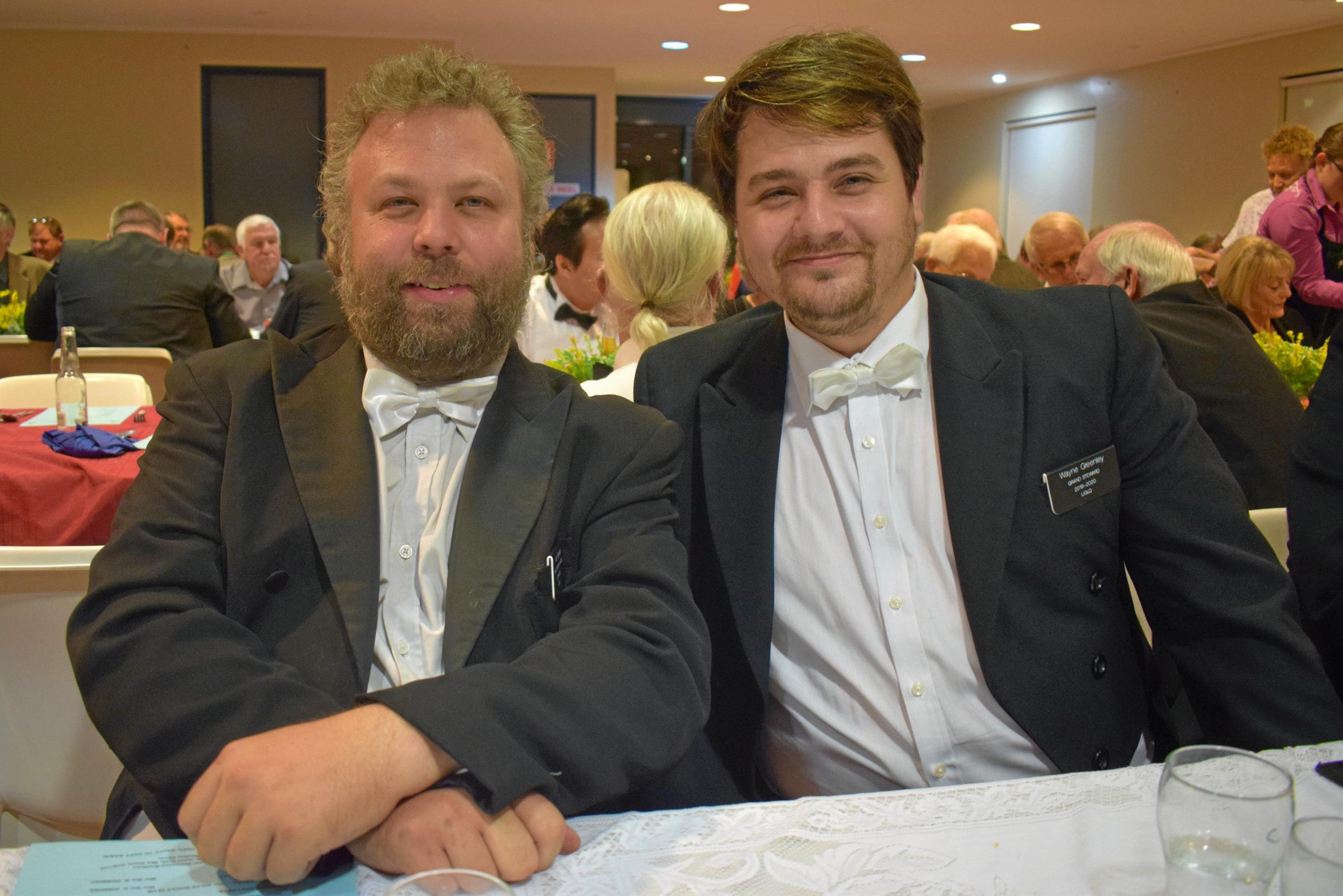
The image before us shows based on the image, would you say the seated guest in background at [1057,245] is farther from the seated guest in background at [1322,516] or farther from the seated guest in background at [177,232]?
the seated guest in background at [177,232]

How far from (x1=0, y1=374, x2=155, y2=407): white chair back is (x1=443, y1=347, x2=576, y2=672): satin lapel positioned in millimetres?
2872

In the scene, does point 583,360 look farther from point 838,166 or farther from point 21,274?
point 21,274

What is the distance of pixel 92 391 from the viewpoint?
13.3ft

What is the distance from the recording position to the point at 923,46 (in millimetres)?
10844

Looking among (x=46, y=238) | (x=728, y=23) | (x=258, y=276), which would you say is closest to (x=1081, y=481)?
(x=258, y=276)

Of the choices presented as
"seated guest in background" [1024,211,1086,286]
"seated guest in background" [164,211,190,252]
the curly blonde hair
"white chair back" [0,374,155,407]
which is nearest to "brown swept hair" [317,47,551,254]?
the curly blonde hair

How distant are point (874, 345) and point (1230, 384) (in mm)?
1593

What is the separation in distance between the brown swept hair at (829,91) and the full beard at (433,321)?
479 millimetres

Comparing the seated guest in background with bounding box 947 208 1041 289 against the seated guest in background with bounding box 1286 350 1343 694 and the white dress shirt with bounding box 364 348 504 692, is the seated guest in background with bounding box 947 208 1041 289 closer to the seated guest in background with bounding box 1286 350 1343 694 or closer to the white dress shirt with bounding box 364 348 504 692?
the seated guest in background with bounding box 1286 350 1343 694

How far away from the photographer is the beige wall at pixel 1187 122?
10086 mm

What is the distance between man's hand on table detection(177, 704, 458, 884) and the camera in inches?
36.8

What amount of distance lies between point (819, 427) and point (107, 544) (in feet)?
3.31

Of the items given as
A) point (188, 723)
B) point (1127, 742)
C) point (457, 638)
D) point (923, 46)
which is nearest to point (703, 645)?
point (457, 638)

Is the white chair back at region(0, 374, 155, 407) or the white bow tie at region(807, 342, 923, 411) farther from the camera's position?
the white chair back at region(0, 374, 155, 407)
